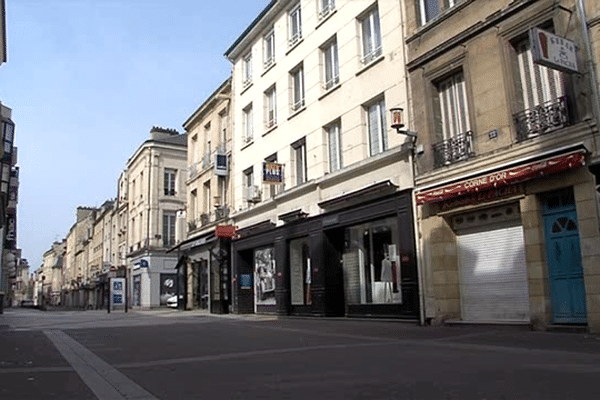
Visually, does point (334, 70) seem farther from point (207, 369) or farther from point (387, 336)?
point (207, 369)

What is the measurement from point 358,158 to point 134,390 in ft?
41.4

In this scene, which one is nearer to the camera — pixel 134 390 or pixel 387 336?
pixel 134 390

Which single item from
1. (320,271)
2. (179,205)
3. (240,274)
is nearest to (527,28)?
(320,271)

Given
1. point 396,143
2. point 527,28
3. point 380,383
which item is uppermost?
point 527,28

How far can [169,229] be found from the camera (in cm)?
4297

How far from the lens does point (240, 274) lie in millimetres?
24828

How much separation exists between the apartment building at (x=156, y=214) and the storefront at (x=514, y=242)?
30.4m

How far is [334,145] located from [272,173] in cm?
319

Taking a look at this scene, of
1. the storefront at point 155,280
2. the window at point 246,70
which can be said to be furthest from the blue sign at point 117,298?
the window at point 246,70

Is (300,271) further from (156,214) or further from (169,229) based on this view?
(169,229)

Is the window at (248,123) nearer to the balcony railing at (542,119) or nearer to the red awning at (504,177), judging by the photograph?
the red awning at (504,177)

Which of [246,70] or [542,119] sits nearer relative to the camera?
[542,119]

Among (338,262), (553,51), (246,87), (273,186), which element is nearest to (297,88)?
(273,186)

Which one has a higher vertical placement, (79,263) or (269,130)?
(269,130)
